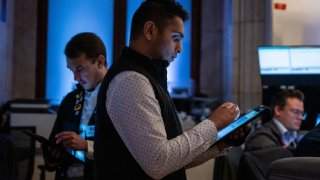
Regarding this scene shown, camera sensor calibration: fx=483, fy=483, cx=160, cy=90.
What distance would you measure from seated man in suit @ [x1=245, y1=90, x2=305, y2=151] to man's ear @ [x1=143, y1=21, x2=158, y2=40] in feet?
6.34

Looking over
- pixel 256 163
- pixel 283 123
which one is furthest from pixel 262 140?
pixel 256 163

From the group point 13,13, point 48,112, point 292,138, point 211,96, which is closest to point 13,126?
point 48,112

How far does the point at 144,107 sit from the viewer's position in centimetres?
133

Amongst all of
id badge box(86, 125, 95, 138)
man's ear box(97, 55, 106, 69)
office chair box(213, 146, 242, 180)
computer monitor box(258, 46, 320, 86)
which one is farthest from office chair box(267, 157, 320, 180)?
computer monitor box(258, 46, 320, 86)

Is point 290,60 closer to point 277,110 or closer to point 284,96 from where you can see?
point 284,96

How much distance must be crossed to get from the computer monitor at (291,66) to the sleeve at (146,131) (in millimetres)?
2769

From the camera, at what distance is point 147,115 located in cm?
132

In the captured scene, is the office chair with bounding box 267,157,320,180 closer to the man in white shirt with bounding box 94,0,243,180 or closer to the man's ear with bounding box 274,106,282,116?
the man in white shirt with bounding box 94,0,243,180

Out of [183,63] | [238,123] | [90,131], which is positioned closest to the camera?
[238,123]

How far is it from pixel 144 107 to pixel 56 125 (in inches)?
38.1

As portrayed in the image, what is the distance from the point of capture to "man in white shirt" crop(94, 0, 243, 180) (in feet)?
4.32

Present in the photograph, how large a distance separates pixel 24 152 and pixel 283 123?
204 cm

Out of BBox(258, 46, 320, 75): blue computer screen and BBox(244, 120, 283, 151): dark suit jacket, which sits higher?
BBox(258, 46, 320, 75): blue computer screen

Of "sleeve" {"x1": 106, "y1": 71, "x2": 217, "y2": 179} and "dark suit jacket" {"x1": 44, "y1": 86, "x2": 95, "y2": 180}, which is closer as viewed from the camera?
A: "sleeve" {"x1": 106, "y1": 71, "x2": 217, "y2": 179}
